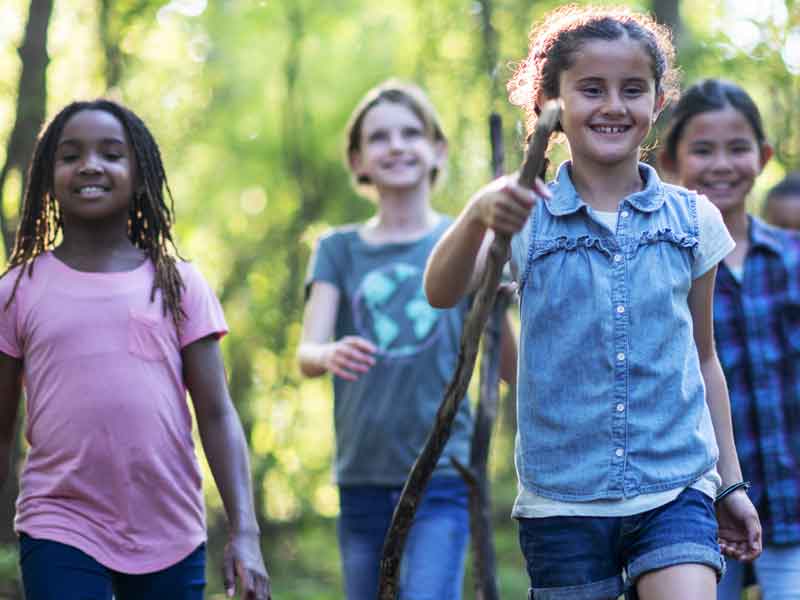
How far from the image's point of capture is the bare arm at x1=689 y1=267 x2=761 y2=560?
3365mm

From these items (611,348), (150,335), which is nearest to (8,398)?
(150,335)

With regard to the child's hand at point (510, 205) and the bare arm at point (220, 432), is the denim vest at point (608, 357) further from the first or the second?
the bare arm at point (220, 432)

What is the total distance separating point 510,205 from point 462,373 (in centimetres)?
43

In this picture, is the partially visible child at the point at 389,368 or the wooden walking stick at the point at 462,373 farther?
the partially visible child at the point at 389,368

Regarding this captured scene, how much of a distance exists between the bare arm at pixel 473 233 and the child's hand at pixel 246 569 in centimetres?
99

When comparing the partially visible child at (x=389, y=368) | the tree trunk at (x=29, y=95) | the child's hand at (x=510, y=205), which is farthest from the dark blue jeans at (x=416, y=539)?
the tree trunk at (x=29, y=95)

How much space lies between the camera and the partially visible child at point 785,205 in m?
7.52

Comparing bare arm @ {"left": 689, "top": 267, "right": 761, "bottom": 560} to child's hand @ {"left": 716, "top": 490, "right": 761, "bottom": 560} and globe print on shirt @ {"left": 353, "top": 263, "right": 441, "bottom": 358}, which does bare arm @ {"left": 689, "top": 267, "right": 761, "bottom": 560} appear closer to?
child's hand @ {"left": 716, "top": 490, "right": 761, "bottom": 560}

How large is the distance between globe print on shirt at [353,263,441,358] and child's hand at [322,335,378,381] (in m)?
0.36

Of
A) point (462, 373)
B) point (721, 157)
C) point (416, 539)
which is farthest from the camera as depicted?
point (416, 539)

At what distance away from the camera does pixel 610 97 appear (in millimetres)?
3240

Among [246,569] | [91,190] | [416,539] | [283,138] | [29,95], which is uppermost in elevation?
[283,138]

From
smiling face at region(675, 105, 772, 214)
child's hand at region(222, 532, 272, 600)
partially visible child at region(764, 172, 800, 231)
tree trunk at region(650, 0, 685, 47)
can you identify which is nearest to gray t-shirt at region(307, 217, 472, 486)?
smiling face at region(675, 105, 772, 214)

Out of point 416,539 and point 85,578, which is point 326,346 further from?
point 85,578
